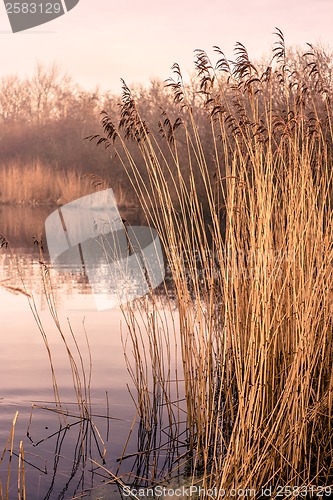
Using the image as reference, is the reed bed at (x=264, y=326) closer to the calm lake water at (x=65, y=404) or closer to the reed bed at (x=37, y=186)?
the calm lake water at (x=65, y=404)

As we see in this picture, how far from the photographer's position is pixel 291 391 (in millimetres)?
3080

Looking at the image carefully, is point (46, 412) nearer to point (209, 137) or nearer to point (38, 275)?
point (38, 275)

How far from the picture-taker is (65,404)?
4.53m

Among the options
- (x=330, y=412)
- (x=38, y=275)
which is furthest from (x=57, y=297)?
(x=330, y=412)

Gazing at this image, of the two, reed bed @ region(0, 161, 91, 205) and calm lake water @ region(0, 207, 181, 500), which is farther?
reed bed @ region(0, 161, 91, 205)

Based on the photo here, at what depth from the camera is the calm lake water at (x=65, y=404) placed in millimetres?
3594

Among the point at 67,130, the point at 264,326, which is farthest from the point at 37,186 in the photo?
the point at 264,326

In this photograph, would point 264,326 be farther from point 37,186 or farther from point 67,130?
point 67,130

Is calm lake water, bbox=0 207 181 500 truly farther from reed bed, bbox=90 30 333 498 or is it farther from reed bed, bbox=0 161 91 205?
reed bed, bbox=0 161 91 205

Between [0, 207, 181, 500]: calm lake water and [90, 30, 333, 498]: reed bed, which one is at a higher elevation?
[90, 30, 333, 498]: reed bed

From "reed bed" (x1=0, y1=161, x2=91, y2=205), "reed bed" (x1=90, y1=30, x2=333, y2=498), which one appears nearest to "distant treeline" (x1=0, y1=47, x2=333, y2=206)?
"reed bed" (x1=0, y1=161, x2=91, y2=205)

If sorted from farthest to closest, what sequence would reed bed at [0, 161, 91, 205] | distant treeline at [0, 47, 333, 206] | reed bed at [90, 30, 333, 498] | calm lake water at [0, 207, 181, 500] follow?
reed bed at [0, 161, 91, 205], distant treeline at [0, 47, 333, 206], calm lake water at [0, 207, 181, 500], reed bed at [90, 30, 333, 498]

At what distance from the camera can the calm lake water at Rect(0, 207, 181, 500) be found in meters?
3.59

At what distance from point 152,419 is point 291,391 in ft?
3.80
